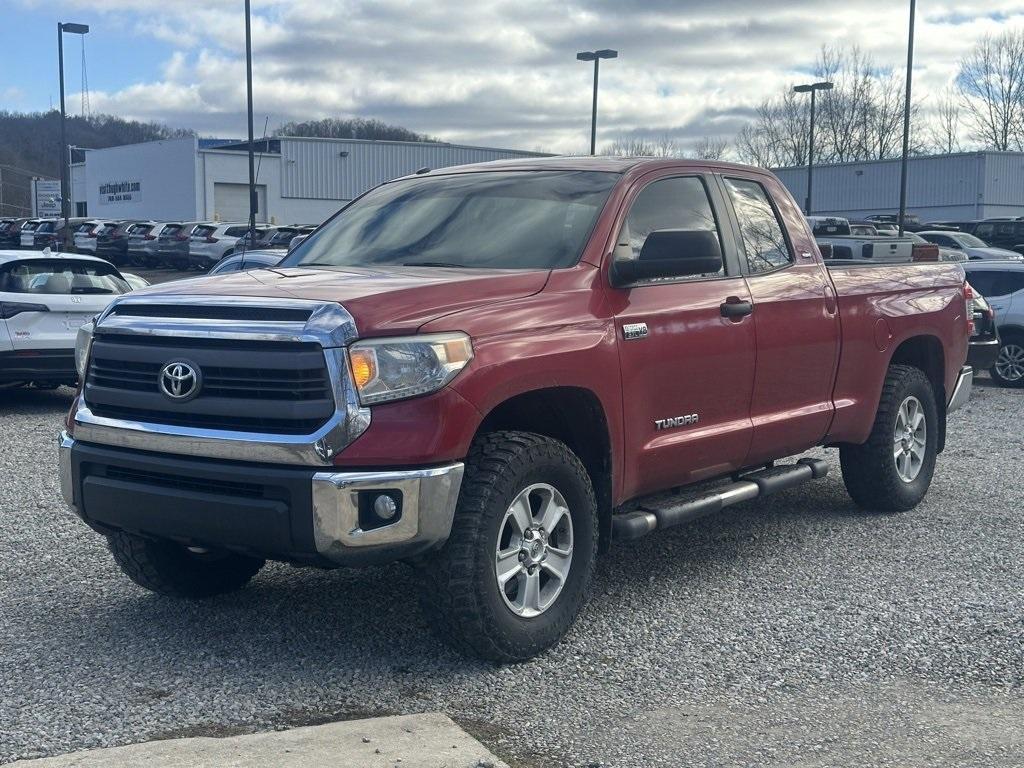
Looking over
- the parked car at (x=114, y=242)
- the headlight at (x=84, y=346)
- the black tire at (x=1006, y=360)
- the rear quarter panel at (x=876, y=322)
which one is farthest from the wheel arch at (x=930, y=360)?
the parked car at (x=114, y=242)

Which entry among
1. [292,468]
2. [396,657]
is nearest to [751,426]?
[396,657]

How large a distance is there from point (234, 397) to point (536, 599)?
4.61 ft

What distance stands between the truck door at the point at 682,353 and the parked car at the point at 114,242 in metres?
40.1

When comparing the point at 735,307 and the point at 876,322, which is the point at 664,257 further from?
the point at 876,322

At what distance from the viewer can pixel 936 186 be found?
5991 cm

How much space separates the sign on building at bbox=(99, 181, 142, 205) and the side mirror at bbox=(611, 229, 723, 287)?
68.0 metres

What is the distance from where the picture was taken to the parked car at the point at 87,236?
44.4 meters

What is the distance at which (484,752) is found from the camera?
3.98 meters

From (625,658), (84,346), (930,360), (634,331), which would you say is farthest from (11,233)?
(625,658)

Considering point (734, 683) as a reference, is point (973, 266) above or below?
above

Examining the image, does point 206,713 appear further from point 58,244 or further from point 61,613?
point 58,244

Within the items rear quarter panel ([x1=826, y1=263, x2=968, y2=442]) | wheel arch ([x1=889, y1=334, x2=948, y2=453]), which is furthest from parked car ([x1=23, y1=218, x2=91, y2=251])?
rear quarter panel ([x1=826, y1=263, x2=968, y2=442])

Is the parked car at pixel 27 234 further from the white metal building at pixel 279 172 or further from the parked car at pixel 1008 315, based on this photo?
the parked car at pixel 1008 315

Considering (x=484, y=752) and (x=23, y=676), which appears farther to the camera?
(x=23, y=676)
